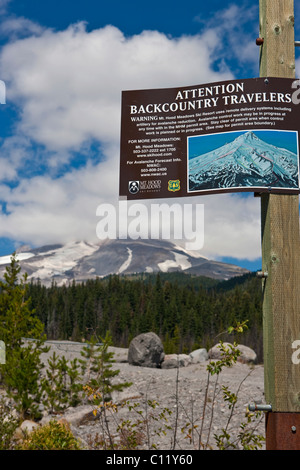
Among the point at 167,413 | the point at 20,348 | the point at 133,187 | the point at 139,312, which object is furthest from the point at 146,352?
the point at 139,312

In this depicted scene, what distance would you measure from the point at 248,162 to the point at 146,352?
2345cm

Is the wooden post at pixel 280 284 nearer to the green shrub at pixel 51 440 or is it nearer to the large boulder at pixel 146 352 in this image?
the green shrub at pixel 51 440

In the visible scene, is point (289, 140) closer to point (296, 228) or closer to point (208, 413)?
point (296, 228)

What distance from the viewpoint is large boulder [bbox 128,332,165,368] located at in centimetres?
2536

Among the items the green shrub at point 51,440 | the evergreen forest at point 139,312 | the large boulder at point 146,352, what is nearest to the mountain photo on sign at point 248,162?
the green shrub at point 51,440

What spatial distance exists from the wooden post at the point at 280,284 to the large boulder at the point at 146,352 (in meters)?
23.2

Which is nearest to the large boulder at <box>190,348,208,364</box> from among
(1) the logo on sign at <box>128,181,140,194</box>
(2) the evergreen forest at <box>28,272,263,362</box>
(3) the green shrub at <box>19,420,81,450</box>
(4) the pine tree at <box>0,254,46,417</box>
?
(4) the pine tree at <box>0,254,46,417</box>

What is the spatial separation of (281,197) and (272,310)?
80 centimetres

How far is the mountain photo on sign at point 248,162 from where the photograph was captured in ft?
10.4

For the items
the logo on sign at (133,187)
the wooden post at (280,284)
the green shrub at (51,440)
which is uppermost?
the logo on sign at (133,187)

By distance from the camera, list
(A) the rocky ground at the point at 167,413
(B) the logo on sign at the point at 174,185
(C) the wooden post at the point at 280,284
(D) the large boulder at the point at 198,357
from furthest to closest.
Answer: (D) the large boulder at the point at 198,357, (A) the rocky ground at the point at 167,413, (B) the logo on sign at the point at 174,185, (C) the wooden post at the point at 280,284

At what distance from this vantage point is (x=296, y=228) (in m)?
3.03

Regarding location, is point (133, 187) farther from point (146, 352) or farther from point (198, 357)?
point (198, 357)

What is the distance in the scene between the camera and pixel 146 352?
1003 inches
